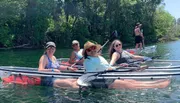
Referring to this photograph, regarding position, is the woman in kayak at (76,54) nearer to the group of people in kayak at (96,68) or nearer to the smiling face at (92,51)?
the group of people in kayak at (96,68)

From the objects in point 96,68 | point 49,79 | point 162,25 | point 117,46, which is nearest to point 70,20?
point 162,25

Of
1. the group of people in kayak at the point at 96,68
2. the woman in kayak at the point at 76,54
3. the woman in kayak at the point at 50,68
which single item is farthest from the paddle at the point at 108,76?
the woman in kayak at the point at 76,54

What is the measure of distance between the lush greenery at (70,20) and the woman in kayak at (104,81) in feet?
95.2

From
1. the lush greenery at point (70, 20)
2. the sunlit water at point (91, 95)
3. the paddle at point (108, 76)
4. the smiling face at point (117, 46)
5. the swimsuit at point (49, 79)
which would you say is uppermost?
the lush greenery at point (70, 20)

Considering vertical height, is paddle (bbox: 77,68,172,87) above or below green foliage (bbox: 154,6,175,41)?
below

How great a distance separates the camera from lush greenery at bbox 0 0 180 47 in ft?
127

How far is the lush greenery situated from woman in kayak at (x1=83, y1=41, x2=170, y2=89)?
2901 cm

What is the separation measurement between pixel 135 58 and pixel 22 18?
31.0 m

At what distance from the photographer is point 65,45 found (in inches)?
1716

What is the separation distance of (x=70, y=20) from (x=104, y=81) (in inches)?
1453

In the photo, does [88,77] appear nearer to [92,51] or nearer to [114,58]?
[92,51]

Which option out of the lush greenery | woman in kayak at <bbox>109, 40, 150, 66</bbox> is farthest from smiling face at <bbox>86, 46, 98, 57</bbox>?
the lush greenery

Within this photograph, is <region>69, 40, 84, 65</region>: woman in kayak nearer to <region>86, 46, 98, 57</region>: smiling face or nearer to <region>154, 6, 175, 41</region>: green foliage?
<region>86, 46, 98, 57</region>: smiling face

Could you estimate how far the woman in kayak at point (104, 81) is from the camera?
9.54m
